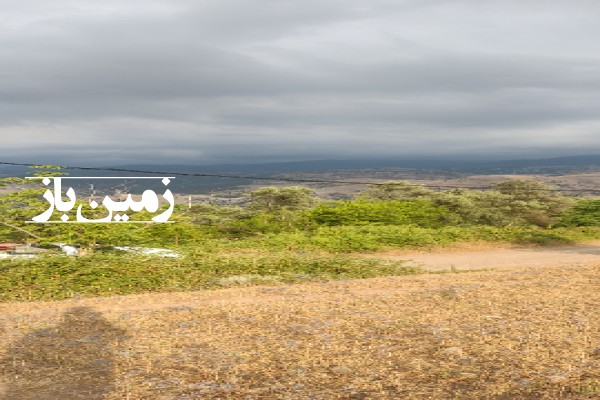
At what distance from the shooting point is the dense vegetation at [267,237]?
14.7 m

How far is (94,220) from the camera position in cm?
1834

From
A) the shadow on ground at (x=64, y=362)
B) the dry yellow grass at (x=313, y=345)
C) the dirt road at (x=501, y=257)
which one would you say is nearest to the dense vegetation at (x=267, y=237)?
the dirt road at (x=501, y=257)

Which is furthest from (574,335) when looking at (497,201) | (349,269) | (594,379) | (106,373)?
(497,201)

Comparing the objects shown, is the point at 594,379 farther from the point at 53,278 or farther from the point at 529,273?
the point at 53,278

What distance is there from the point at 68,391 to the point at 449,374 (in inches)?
179

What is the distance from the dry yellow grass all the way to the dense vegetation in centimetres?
226

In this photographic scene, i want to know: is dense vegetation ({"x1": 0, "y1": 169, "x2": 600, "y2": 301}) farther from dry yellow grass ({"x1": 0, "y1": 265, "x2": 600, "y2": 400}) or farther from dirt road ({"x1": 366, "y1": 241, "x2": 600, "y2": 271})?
dry yellow grass ({"x1": 0, "y1": 265, "x2": 600, "y2": 400})

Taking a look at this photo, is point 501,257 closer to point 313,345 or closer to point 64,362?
point 313,345

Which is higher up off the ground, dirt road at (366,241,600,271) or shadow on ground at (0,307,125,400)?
shadow on ground at (0,307,125,400)

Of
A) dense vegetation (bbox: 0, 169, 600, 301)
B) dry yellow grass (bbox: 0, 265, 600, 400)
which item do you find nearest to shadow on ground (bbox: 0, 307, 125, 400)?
dry yellow grass (bbox: 0, 265, 600, 400)

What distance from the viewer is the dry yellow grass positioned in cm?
664

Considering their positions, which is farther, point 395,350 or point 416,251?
point 416,251

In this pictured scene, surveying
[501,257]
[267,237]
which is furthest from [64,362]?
[267,237]

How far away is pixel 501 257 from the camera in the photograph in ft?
68.7
